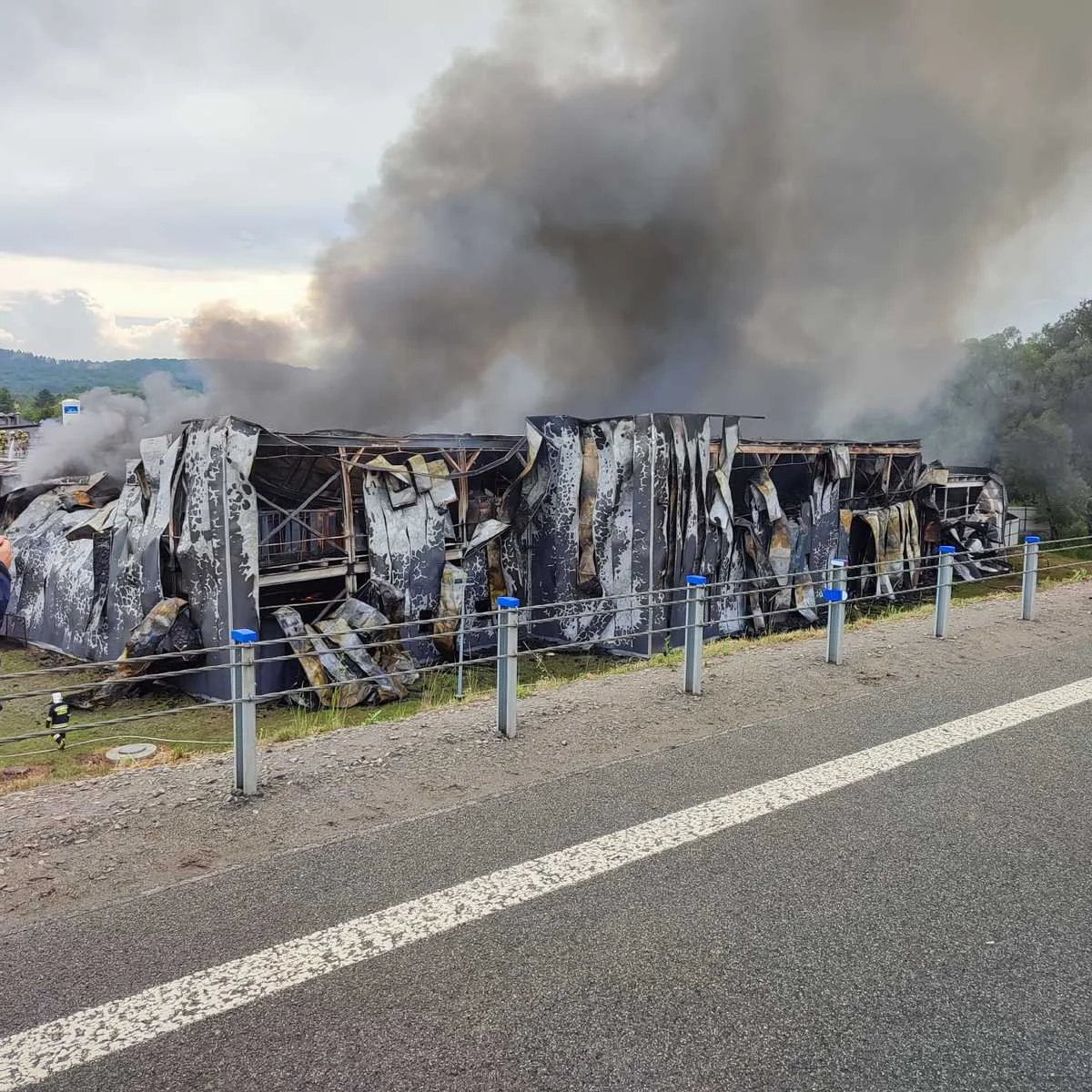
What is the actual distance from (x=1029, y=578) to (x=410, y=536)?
726cm

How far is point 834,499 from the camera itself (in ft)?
49.6

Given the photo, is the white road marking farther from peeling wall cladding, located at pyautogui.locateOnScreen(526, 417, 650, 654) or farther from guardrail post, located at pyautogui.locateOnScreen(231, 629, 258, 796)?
peeling wall cladding, located at pyautogui.locateOnScreen(526, 417, 650, 654)

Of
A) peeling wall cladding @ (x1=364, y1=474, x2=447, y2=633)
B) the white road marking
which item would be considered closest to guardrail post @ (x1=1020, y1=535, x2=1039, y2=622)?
the white road marking

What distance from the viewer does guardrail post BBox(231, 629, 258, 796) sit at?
3.65m

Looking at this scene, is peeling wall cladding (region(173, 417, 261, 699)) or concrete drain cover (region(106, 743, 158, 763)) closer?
concrete drain cover (region(106, 743, 158, 763))

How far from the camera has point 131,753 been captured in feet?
24.5

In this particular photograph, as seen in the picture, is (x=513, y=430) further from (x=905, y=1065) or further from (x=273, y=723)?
(x=905, y=1065)

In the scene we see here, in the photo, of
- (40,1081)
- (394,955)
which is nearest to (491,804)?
(394,955)

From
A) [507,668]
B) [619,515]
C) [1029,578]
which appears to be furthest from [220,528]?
[1029,578]

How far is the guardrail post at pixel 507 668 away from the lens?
444cm

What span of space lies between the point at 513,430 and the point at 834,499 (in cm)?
996

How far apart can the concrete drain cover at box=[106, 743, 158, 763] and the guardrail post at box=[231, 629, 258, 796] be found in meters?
3.94

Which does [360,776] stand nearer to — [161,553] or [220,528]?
[220,528]

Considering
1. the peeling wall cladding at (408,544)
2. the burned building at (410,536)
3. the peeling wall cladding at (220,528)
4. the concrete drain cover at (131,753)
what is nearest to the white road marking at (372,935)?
the concrete drain cover at (131,753)
